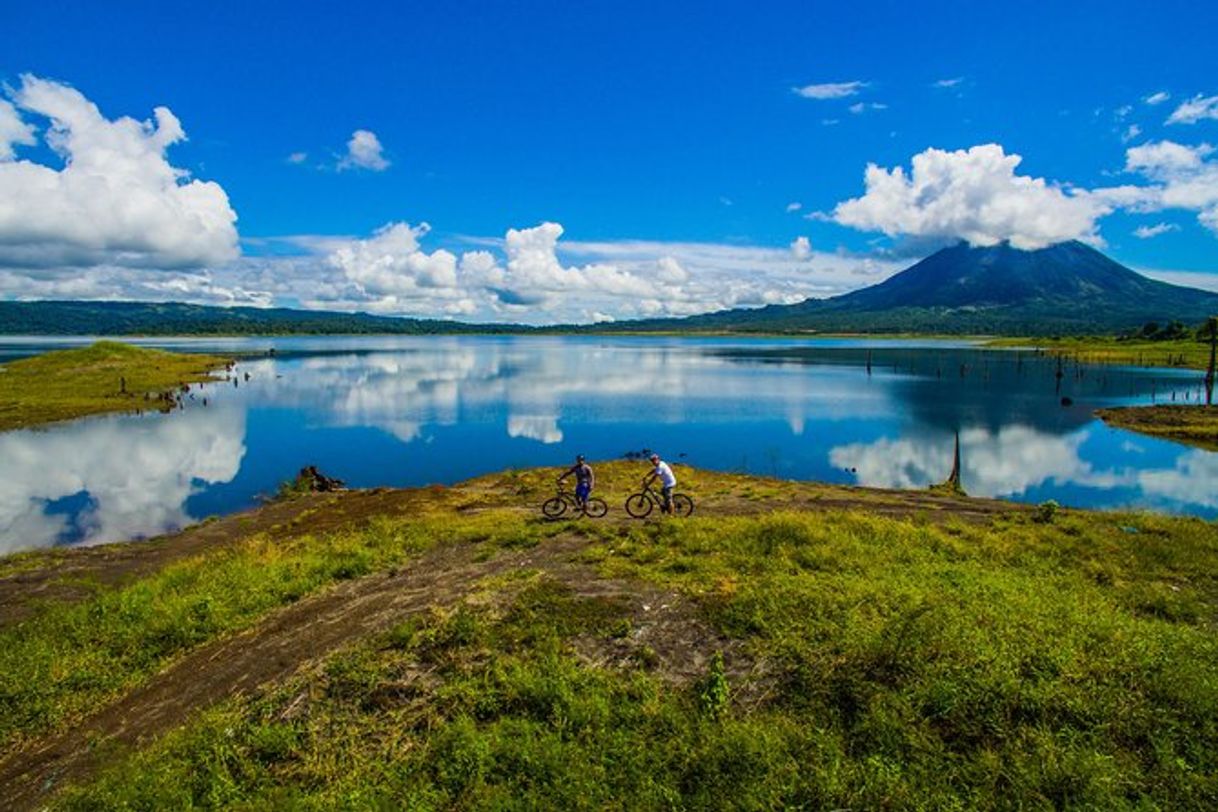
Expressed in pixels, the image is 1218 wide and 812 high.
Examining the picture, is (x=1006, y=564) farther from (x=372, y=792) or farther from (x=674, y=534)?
(x=372, y=792)

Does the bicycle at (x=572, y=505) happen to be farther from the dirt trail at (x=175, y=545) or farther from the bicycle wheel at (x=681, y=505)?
the dirt trail at (x=175, y=545)

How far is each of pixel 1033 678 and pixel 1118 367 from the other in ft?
562

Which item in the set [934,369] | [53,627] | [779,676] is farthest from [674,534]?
[934,369]

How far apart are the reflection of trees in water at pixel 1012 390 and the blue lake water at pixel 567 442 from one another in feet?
2.04

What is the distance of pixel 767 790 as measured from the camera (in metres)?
10.8

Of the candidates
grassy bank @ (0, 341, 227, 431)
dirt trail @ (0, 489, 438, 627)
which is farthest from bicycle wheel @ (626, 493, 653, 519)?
grassy bank @ (0, 341, 227, 431)

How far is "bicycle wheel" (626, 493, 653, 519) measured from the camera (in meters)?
29.8

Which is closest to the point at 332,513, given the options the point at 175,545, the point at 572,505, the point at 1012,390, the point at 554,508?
the point at 175,545

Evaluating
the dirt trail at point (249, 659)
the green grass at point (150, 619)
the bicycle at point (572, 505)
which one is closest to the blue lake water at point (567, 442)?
the green grass at point (150, 619)

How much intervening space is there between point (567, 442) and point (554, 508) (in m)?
36.2

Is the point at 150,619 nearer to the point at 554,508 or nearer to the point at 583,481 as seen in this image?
the point at 554,508

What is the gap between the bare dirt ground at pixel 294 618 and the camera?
1365 centimetres

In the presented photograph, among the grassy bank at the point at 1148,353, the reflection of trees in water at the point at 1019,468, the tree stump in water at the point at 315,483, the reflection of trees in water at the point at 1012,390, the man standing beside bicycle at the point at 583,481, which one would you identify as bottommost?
the reflection of trees in water at the point at 1019,468

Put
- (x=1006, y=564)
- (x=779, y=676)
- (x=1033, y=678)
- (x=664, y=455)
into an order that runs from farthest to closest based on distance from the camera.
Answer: (x=664, y=455), (x=1006, y=564), (x=779, y=676), (x=1033, y=678)
